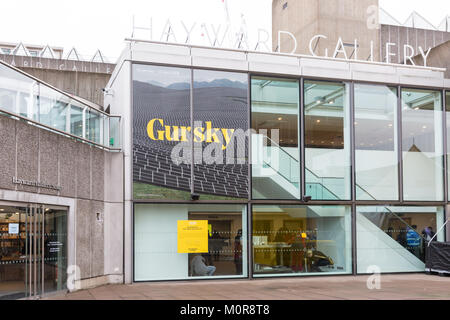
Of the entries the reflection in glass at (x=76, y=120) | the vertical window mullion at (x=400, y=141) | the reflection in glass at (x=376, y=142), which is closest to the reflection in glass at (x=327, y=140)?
the reflection in glass at (x=376, y=142)

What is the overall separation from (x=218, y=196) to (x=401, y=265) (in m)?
6.56

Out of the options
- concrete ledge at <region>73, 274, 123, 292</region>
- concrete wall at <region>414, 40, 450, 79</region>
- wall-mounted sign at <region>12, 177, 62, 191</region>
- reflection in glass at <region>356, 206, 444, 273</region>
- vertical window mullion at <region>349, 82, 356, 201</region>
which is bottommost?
concrete ledge at <region>73, 274, 123, 292</region>

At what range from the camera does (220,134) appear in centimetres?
1518

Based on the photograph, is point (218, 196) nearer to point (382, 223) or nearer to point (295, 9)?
point (382, 223)

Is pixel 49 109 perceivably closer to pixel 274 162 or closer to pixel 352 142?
pixel 274 162

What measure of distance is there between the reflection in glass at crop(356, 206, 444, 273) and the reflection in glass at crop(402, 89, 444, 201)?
0.70 metres

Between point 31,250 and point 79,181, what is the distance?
8.30 feet

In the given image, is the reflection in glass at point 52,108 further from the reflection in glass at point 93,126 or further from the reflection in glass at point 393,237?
the reflection in glass at point 393,237

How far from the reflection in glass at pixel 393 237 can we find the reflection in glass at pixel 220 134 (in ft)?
13.9

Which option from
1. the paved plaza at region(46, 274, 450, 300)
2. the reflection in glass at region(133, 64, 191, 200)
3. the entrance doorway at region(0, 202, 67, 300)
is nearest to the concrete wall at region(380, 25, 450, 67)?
the paved plaza at region(46, 274, 450, 300)

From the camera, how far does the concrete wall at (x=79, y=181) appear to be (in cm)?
1020

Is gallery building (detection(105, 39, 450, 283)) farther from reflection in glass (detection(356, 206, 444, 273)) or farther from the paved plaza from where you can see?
the paved plaza

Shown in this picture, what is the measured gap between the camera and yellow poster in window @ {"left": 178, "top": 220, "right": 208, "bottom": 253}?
47.8 ft

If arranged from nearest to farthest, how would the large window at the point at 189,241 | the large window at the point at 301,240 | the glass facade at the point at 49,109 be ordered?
the glass facade at the point at 49,109 → the large window at the point at 189,241 → the large window at the point at 301,240
